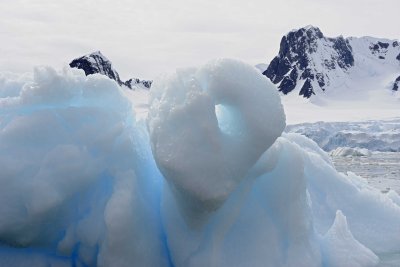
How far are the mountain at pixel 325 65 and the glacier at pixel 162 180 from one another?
11782cm

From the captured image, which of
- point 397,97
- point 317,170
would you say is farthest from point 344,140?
point 397,97

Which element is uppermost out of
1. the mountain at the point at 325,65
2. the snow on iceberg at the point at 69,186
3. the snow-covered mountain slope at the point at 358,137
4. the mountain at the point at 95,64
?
the snow on iceberg at the point at 69,186

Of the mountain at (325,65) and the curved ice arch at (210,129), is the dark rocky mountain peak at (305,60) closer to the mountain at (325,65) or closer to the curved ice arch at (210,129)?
the mountain at (325,65)

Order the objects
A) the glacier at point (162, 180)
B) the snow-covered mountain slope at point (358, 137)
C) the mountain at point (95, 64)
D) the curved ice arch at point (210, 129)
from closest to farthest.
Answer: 1. the curved ice arch at point (210, 129)
2. the glacier at point (162, 180)
3. the snow-covered mountain slope at point (358, 137)
4. the mountain at point (95, 64)

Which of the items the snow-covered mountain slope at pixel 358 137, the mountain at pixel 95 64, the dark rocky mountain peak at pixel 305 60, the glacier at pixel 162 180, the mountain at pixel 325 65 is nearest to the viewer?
the glacier at pixel 162 180

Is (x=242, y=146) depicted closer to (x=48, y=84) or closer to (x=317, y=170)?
(x=48, y=84)

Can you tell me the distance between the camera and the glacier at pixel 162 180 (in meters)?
4.83

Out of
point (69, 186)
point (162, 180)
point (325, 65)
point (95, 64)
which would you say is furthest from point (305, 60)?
point (69, 186)

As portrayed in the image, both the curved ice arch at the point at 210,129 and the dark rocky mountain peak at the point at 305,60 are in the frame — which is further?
the dark rocky mountain peak at the point at 305,60

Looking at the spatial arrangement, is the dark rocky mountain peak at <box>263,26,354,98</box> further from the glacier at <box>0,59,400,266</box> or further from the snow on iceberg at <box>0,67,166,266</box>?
the snow on iceberg at <box>0,67,166,266</box>

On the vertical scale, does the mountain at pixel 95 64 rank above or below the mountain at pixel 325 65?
above

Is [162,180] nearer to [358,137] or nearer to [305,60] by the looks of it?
[358,137]

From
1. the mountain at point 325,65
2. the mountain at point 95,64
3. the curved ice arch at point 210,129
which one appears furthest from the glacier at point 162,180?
the mountain at point 325,65

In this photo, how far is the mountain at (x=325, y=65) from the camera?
12400cm
